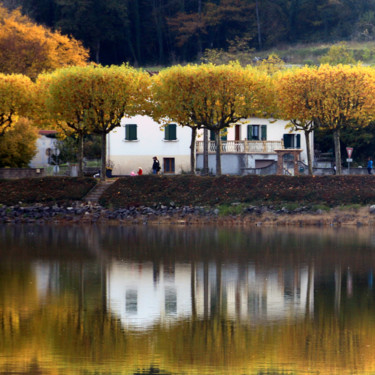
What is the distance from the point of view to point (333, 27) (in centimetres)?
13162

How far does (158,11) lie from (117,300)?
11027 centimetres

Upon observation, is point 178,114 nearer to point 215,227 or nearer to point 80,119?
point 80,119

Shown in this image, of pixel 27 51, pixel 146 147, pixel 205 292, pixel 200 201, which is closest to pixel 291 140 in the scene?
pixel 146 147

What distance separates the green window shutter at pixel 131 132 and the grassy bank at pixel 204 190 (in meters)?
16.5

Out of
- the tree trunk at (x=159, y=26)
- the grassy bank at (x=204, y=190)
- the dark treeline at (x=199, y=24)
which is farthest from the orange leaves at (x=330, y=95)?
the tree trunk at (x=159, y=26)

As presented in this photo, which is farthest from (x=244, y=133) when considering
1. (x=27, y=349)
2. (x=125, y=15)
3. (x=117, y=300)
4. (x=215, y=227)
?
(x=27, y=349)

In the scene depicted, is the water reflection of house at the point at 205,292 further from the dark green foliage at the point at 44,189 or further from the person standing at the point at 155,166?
the person standing at the point at 155,166

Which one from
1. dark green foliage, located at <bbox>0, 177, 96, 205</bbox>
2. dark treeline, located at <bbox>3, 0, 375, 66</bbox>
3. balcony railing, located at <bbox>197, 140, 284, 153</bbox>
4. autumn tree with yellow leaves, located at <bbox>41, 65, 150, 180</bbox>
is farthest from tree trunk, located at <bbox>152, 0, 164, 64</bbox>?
dark green foliage, located at <bbox>0, 177, 96, 205</bbox>

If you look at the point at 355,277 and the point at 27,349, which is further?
the point at 355,277

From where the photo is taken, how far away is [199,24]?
126 meters

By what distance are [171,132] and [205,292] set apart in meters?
54.1

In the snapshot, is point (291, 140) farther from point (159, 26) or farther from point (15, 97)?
point (159, 26)

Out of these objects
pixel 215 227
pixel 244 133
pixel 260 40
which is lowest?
pixel 215 227

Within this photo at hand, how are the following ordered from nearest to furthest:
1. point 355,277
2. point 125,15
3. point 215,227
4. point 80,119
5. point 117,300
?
point 117,300 → point 355,277 → point 215,227 → point 80,119 → point 125,15
